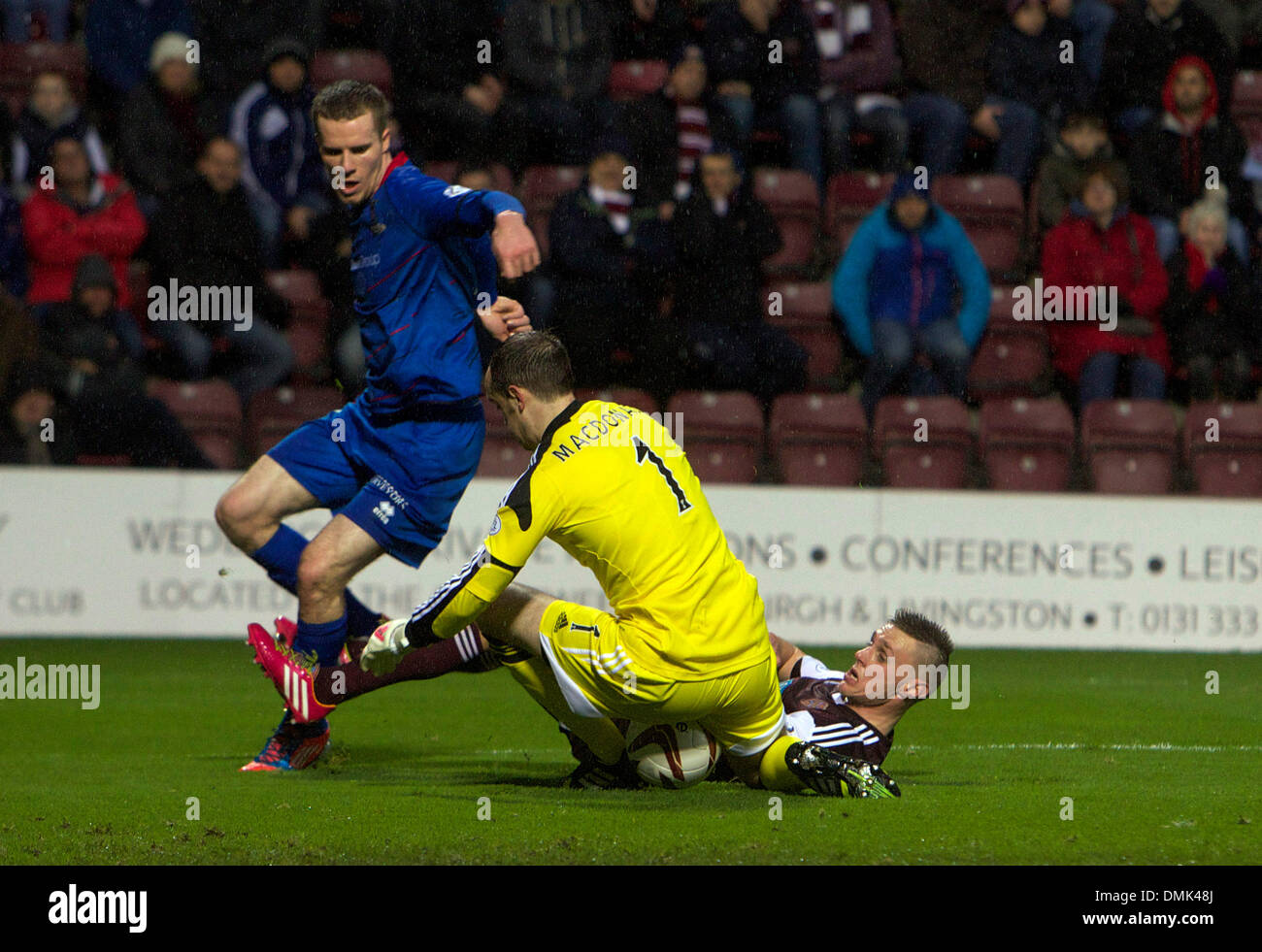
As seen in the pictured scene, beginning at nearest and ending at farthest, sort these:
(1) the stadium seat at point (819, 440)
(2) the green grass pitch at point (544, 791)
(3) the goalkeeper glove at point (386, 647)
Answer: (2) the green grass pitch at point (544, 791) → (3) the goalkeeper glove at point (386, 647) → (1) the stadium seat at point (819, 440)

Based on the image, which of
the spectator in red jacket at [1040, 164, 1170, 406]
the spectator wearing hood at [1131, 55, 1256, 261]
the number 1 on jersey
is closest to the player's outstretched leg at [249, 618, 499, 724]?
the number 1 on jersey

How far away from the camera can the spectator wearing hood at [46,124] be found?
11.0 m

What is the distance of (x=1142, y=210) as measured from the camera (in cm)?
1206

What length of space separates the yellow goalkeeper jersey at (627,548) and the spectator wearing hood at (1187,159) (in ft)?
27.2

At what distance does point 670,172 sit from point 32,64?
16.0 ft

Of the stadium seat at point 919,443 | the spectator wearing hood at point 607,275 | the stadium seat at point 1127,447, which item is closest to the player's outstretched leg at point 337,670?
the spectator wearing hood at point 607,275

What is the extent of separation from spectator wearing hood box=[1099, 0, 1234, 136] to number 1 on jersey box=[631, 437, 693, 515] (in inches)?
345

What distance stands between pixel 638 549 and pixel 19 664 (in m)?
→ 5.11

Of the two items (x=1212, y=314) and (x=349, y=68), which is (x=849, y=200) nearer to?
(x=1212, y=314)

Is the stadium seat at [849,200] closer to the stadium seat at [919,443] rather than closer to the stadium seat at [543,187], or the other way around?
the stadium seat at [919,443]

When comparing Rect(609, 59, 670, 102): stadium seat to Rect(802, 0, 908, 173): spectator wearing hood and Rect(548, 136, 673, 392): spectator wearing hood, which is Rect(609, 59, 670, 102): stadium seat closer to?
Rect(802, 0, 908, 173): spectator wearing hood

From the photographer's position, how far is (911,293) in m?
10.9

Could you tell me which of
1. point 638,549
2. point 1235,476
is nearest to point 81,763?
point 638,549
